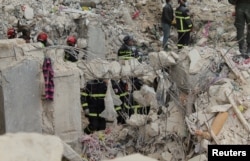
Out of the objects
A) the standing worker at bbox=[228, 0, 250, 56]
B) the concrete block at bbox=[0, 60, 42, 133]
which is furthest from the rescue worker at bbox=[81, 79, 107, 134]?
the standing worker at bbox=[228, 0, 250, 56]

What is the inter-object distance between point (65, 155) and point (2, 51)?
4.07 meters

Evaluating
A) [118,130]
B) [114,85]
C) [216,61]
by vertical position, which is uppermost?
[216,61]

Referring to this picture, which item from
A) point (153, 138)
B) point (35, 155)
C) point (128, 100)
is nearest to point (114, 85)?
point (128, 100)

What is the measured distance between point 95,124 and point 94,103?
0.39m

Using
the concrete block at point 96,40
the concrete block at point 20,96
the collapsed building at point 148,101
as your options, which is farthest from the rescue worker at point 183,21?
the concrete block at point 20,96

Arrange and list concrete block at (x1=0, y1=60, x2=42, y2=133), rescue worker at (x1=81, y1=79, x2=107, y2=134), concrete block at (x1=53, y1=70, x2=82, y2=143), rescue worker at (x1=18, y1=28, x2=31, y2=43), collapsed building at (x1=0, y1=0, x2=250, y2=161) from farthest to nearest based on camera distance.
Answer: rescue worker at (x1=18, y1=28, x2=31, y2=43) < rescue worker at (x1=81, y1=79, x2=107, y2=134) < concrete block at (x1=53, y1=70, x2=82, y2=143) < concrete block at (x1=0, y1=60, x2=42, y2=133) < collapsed building at (x1=0, y1=0, x2=250, y2=161)

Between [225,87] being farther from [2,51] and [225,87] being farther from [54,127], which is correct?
[2,51]

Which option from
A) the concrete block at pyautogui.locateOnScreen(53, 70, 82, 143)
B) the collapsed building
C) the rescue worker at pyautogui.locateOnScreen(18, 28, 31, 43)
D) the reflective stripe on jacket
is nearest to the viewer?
the collapsed building

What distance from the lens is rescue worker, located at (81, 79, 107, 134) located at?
30.4 ft

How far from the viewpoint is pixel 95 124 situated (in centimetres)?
956

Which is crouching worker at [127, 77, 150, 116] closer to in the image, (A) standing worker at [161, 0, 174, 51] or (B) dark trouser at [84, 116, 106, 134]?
(B) dark trouser at [84, 116, 106, 134]

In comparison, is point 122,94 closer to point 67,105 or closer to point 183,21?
point 67,105

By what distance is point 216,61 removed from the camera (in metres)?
8.56

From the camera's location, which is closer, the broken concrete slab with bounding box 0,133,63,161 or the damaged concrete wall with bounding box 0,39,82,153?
the broken concrete slab with bounding box 0,133,63,161
